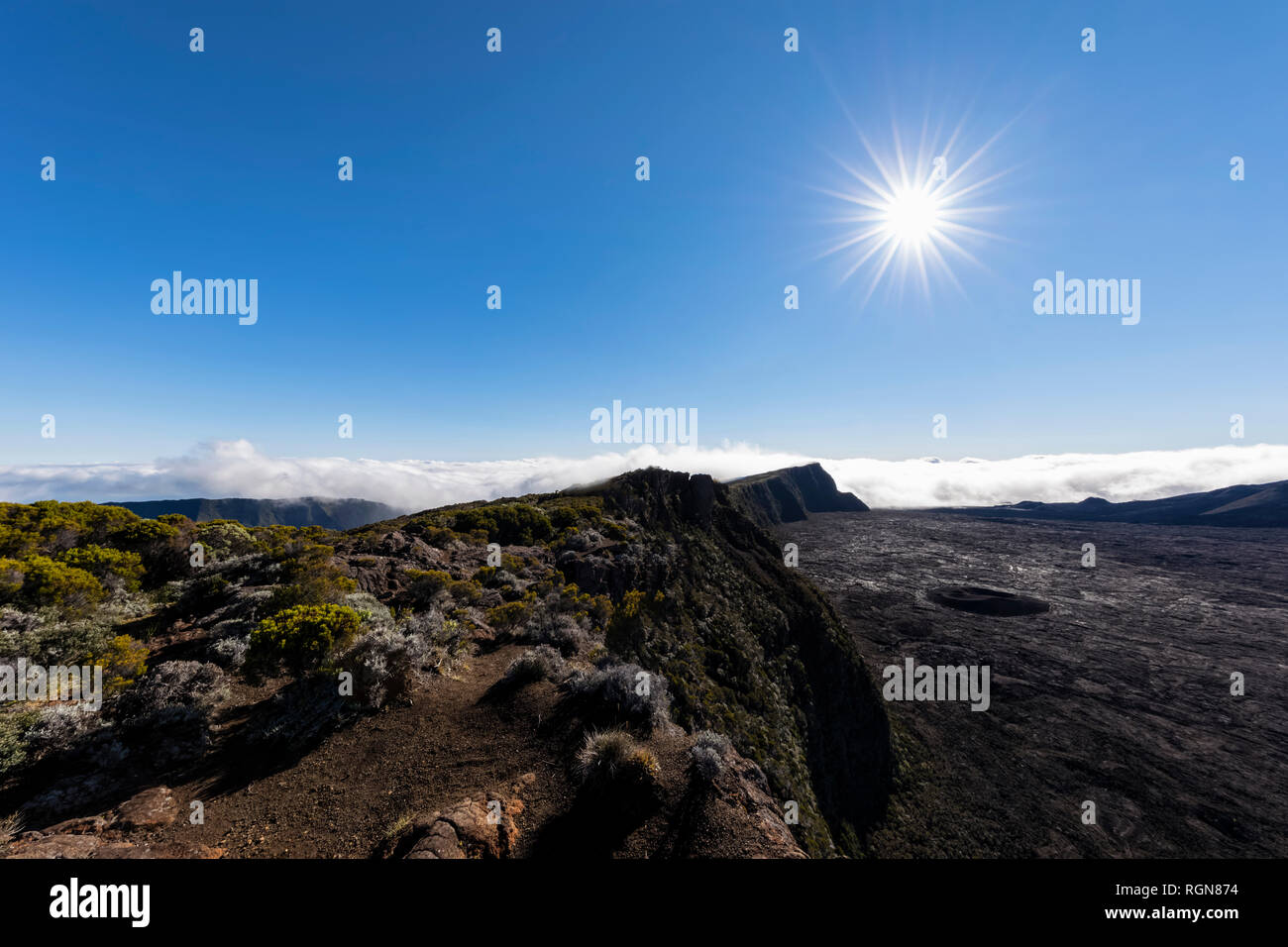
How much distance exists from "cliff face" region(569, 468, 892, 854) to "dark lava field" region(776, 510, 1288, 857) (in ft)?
15.4

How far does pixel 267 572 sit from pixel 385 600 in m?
3.81

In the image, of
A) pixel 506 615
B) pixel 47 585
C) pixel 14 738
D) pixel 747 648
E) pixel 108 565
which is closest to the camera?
pixel 14 738

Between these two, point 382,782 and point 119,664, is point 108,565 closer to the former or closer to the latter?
point 119,664

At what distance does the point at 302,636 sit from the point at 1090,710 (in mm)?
71452

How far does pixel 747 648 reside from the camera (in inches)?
1067

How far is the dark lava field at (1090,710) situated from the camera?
3097cm

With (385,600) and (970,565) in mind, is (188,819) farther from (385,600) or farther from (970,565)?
(970,565)

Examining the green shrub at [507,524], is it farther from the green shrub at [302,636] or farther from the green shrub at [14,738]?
the green shrub at [14,738]

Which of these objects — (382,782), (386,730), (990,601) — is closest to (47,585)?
(386,730)

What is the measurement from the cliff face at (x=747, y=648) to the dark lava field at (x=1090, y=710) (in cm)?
468

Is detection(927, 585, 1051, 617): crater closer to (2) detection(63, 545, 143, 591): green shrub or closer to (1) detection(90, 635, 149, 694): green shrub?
(1) detection(90, 635, 149, 694): green shrub

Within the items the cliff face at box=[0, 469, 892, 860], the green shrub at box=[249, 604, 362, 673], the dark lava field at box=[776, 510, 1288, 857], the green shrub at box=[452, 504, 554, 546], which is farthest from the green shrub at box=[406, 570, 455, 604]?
the dark lava field at box=[776, 510, 1288, 857]

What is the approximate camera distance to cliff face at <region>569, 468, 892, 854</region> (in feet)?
66.7

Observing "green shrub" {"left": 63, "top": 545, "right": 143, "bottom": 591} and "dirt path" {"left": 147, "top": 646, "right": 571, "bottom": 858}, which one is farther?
"green shrub" {"left": 63, "top": 545, "right": 143, "bottom": 591}
